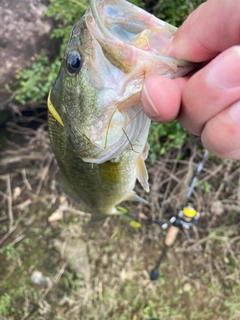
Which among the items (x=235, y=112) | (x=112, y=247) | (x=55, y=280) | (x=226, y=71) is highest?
(x=226, y=71)

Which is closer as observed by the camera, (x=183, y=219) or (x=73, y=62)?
(x=73, y=62)

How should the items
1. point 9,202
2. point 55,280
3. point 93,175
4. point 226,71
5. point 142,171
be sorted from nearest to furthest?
point 226,71 → point 142,171 → point 93,175 → point 55,280 → point 9,202

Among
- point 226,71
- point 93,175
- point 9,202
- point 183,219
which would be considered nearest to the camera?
point 226,71

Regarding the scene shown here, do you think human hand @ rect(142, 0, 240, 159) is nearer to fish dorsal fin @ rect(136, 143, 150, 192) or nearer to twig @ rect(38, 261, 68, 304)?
fish dorsal fin @ rect(136, 143, 150, 192)

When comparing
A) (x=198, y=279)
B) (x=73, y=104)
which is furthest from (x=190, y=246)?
(x=73, y=104)

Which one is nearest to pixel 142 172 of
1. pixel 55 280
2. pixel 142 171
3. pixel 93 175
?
pixel 142 171

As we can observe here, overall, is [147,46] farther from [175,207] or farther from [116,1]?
[175,207]

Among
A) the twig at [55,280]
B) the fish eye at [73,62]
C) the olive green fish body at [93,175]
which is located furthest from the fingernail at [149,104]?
the twig at [55,280]

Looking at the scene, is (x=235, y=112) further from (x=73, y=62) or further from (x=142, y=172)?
(x=142, y=172)

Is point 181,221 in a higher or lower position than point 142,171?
lower
